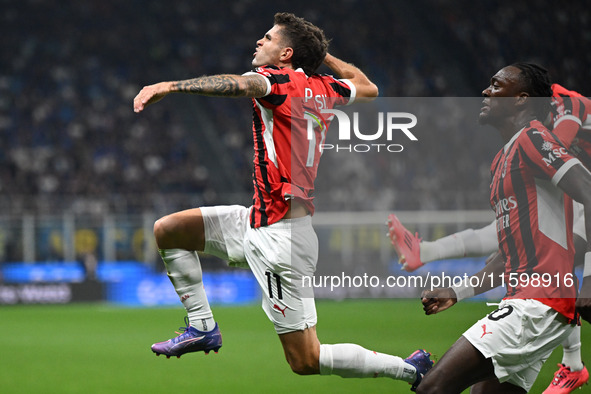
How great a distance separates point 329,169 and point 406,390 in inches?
104

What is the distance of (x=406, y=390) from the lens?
22.0 feet

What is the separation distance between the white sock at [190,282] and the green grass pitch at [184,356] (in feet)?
6.12

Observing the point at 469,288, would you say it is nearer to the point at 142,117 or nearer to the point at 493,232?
the point at 493,232

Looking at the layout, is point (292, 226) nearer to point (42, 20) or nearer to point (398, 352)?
point (398, 352)

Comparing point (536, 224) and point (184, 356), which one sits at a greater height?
point (536, 224)

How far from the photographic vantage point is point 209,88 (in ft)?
13.5

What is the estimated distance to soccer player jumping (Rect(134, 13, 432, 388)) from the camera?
468 centimetres

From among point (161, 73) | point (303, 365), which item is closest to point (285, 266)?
point (303, 365)

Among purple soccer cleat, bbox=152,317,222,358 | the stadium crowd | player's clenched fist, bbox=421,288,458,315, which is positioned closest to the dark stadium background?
the stadium crowd

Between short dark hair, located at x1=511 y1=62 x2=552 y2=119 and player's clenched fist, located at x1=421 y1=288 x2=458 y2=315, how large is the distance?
1068mm

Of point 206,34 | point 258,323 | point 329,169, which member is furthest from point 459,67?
point 329,169

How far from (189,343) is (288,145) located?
1394 mm

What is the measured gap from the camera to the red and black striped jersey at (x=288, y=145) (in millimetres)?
4633

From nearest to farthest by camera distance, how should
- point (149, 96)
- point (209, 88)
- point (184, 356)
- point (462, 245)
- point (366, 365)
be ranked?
point (149, 96), point (209, 88), point (462, 245), point (366, 365), point (184, 356)
